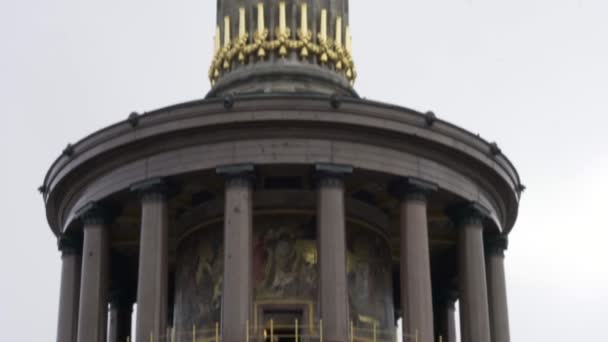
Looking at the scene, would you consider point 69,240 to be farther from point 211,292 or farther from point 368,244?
point 368,244

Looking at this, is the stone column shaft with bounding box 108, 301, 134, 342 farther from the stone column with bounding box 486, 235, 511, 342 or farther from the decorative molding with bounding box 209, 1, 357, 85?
the stone column with bounding box 486, 235, 511, 342

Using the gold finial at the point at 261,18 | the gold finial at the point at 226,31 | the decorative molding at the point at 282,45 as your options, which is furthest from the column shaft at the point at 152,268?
the gold finial at the point at 261,18

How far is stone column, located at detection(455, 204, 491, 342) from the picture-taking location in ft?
159

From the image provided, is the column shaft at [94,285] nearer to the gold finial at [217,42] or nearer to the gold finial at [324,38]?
the gold finial at [217,42]

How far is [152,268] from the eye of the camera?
46.1m

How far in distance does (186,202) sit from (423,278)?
877 centimetres

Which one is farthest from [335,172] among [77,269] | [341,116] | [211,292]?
[77,269]

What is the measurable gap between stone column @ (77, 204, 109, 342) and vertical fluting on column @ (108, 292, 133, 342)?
6.95m

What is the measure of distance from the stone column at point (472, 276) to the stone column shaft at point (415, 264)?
7.19 feet

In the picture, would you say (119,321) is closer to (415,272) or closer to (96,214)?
(96,214)

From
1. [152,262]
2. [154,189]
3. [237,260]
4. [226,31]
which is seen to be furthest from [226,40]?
[237,260]

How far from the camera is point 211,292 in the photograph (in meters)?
48.6

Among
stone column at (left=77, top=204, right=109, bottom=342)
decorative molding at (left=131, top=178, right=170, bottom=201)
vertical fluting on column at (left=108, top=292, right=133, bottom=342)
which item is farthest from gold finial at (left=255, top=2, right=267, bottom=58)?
vertical fluting on column at (left=108, top=292, right=133, bottom=342)

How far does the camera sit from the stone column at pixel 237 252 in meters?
44.1
